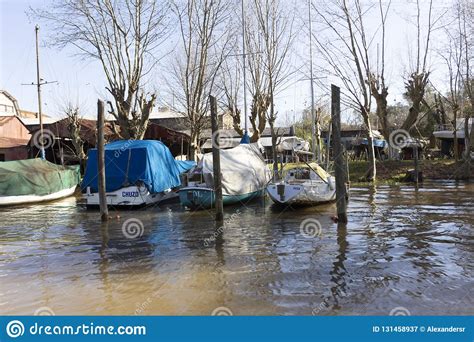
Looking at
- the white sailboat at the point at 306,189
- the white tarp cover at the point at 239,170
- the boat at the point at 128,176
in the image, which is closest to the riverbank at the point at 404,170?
the white tarp cover at the point at 239,170

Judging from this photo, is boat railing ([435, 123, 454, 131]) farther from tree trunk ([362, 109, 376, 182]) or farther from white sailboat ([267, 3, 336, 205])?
white sailboat ([267, 3, 336, 205])

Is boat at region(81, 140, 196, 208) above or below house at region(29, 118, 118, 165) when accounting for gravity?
below

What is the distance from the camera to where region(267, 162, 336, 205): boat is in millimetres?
16656

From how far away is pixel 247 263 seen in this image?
9.57m

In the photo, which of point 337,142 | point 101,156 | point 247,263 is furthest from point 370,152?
point 247,263

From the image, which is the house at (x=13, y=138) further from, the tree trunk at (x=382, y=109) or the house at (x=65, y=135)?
the tree trunk at (x=382, y=109)

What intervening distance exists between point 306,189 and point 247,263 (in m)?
7.62

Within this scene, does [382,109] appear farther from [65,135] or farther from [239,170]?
[65,135]

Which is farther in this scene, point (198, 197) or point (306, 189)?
point (198, 197)

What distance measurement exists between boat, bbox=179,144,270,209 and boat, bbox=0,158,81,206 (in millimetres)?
8609

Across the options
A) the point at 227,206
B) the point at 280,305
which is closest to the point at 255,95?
the point at 227,206

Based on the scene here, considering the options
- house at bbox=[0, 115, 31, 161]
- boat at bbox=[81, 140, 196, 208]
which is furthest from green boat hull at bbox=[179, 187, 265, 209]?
house at bbox=[0, 115, 31, 161]

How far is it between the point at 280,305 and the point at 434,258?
4449 millimetres

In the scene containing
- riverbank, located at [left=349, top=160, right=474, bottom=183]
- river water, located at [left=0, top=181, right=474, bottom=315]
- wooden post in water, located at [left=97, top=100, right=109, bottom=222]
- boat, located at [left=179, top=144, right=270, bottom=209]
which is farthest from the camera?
riverbank, located at [left=349, top=160, right=474, bottom=183]
